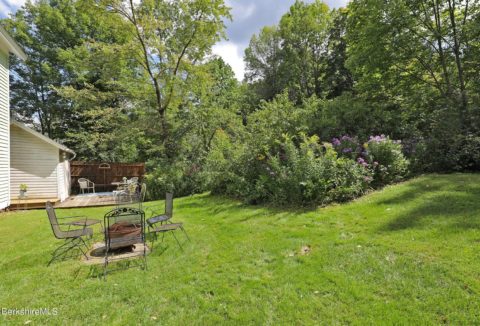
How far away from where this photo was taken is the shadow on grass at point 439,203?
3830 millimetres

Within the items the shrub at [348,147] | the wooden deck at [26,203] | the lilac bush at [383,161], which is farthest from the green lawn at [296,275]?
the wooden deck at [26,203]

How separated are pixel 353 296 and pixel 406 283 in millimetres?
608

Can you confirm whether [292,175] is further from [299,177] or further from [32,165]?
[32,165]

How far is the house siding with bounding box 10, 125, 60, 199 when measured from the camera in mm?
9875

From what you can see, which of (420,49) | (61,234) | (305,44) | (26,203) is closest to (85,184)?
(26,203)

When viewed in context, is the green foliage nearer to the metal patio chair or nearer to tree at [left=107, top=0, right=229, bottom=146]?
tree at [left=107, top=0, right=229, bottom=146]

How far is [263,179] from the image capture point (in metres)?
6.79

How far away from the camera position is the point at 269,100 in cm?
1357

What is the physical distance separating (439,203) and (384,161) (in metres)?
2.16

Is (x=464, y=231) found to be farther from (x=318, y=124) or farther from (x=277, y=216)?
(x=318, y=124)

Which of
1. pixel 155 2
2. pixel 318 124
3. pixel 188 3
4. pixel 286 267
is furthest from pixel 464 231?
pixel 155 2

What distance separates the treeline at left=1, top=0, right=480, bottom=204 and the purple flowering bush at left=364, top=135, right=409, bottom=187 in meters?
0.03

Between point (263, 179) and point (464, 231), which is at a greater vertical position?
point (263, 179)

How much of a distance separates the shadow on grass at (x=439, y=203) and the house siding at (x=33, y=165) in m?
12.5
